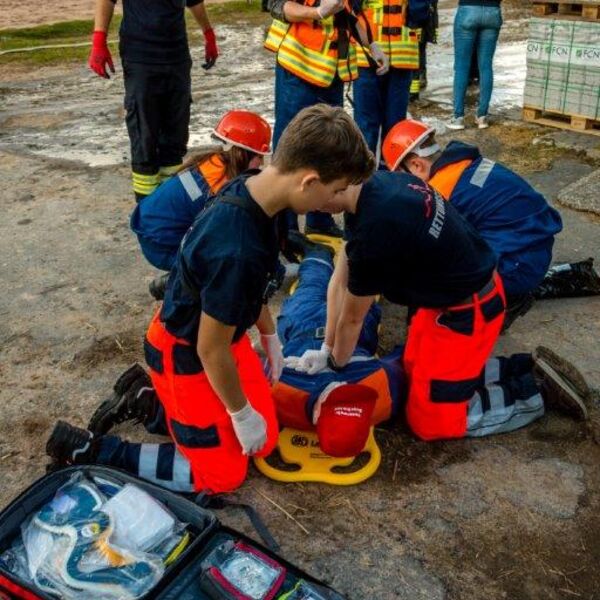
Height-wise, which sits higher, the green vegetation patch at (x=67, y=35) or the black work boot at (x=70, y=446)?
the green vegetation patch at (x=67, y=35)

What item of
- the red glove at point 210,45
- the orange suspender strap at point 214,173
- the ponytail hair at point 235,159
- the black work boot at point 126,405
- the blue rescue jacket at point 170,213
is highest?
the red glove at point 210,45

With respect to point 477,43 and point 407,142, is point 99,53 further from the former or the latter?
point 477,43

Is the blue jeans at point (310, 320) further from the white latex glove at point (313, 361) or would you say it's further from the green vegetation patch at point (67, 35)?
the green vegetation patch at point (67, 35)

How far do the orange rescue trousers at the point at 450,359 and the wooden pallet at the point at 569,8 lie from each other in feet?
14.5

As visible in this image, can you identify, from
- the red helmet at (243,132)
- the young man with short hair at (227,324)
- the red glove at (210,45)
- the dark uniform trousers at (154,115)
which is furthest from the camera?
the red glove at (210,45)

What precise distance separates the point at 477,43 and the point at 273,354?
5147 mm

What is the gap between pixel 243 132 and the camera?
10.8 ft

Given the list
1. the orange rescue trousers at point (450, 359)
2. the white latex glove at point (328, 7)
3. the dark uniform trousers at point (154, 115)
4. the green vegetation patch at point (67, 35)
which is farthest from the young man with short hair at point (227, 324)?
the green vegetation patch at point (67, 35)

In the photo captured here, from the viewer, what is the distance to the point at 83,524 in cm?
221

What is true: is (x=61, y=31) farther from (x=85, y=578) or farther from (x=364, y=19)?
(x=85, y=578)

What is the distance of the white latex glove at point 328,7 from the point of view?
4.03m

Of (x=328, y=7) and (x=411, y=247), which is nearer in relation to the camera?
(x=411, y=247)

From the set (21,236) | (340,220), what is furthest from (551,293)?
(21,236)

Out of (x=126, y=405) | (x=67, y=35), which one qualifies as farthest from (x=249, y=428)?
(x=67, y=35)
